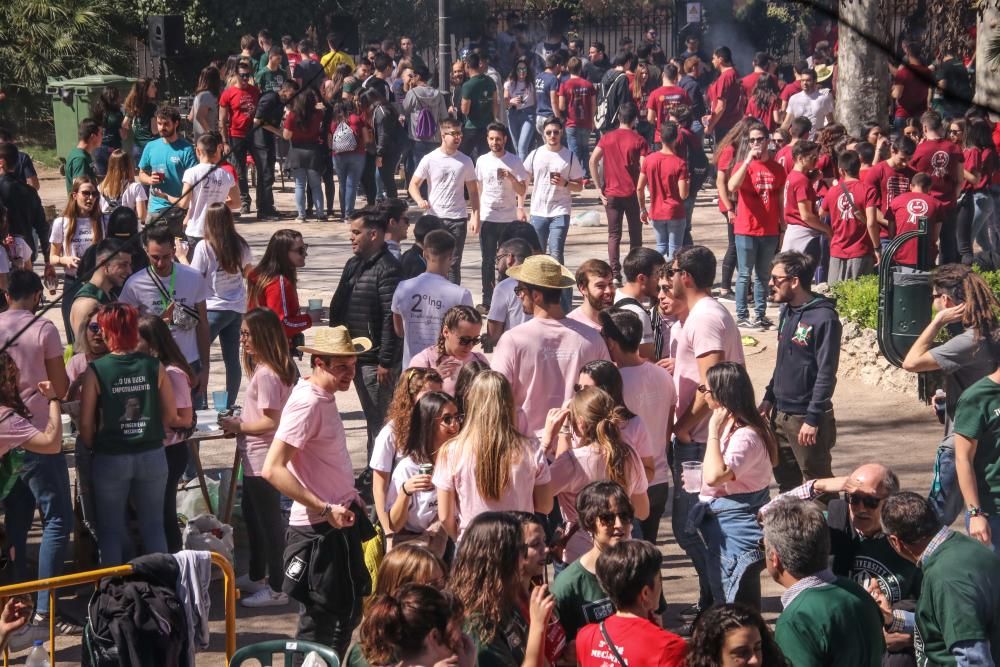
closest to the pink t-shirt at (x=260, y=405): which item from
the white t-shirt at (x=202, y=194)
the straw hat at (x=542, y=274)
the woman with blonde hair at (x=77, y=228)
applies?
the straw hat at (x=542, y=274)

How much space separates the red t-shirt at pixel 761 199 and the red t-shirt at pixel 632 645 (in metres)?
7.94

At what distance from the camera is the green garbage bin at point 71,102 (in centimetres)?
2155

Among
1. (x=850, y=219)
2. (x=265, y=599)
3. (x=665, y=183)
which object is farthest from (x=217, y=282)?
(x=850, y=219)

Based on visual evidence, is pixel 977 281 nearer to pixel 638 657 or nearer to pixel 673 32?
pixel 638 657

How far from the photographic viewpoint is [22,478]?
6750 mm

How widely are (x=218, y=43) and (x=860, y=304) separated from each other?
2005 centimetres

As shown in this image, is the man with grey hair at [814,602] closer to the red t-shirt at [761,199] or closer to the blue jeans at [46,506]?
the blue jeans at [46,506]

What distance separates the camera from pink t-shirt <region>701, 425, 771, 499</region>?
20.4 ft

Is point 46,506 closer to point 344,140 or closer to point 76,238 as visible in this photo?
point 76,238

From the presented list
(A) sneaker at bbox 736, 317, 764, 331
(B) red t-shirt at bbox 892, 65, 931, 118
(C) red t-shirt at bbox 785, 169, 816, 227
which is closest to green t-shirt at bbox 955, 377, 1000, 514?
(C) red t-shirt at bbox 785, 169, 816, 227

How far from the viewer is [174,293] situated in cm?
859

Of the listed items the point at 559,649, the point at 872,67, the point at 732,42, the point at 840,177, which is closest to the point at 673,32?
the point at 732,42

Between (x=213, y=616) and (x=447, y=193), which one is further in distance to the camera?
(x=447, y=193)

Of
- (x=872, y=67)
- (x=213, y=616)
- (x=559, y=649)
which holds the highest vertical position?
(x=872, y=67)
